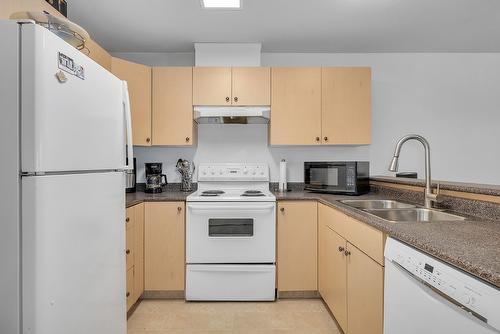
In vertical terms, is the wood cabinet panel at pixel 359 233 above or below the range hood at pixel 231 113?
below

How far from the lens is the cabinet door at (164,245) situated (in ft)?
7.31

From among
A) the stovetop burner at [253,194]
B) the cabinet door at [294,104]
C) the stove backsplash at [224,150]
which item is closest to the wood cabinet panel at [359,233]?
the stovetop burner at [253,194]

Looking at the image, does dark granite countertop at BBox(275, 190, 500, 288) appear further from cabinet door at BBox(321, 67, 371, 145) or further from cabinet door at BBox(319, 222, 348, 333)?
cabinet door at BBox(321, 67, 371, 145)

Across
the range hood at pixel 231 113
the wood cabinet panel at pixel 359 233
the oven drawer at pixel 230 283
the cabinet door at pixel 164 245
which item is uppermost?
the range hood at pixel 231 113

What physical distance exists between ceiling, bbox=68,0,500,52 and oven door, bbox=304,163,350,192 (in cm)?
119

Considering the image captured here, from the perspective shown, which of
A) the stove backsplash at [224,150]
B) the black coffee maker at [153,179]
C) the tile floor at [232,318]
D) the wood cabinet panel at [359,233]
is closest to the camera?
the wood cabinet panel at [359,233]

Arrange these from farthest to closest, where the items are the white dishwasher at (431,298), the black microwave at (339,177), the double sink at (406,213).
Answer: the black microwave at (339,177) → the double sink at (406,213) → the white dishwasher at (431,298)

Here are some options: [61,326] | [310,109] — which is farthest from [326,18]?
[61,326]

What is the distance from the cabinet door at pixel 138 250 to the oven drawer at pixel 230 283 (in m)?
0.37

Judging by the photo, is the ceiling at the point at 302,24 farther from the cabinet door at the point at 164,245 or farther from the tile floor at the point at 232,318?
the tile floor at the point at 232,318

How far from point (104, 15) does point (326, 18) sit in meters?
1.75

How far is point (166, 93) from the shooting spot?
2492mm

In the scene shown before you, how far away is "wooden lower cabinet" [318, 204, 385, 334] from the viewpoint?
129 centimetres

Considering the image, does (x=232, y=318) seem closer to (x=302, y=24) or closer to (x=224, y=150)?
(x=224, y=150)
